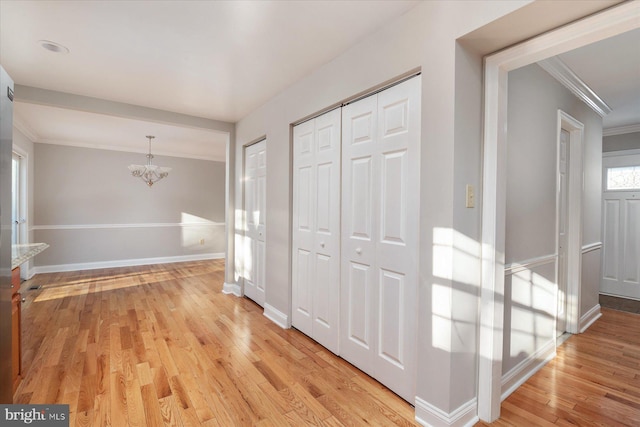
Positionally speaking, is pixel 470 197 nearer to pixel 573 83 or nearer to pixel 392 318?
pixel 392 318

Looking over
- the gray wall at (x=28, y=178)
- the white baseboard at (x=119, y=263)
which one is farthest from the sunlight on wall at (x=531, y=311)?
the gray wall at (x=28, y=178)

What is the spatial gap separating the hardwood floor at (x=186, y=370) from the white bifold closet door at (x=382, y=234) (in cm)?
25

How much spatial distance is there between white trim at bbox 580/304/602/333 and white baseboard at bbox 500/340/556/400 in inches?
36.1

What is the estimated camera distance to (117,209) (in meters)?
6.29

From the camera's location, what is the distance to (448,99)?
162cm

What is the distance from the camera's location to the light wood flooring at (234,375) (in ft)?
5.94

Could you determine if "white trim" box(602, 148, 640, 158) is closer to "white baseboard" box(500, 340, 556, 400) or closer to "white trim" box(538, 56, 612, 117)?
"white trim" box(538, 56, 612, 117)

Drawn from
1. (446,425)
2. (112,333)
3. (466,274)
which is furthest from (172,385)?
(466,274)

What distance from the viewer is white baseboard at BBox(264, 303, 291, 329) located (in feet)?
10.2

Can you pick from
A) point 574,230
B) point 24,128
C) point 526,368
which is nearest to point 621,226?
point 574,230

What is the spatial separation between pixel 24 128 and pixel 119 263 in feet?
9.63

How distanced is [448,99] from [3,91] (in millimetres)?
2054

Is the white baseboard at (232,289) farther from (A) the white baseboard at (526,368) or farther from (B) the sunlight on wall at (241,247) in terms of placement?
(A) the white baseboard at (526,368)

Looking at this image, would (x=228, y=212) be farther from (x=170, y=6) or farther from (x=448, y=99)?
(x=448, y=99)
